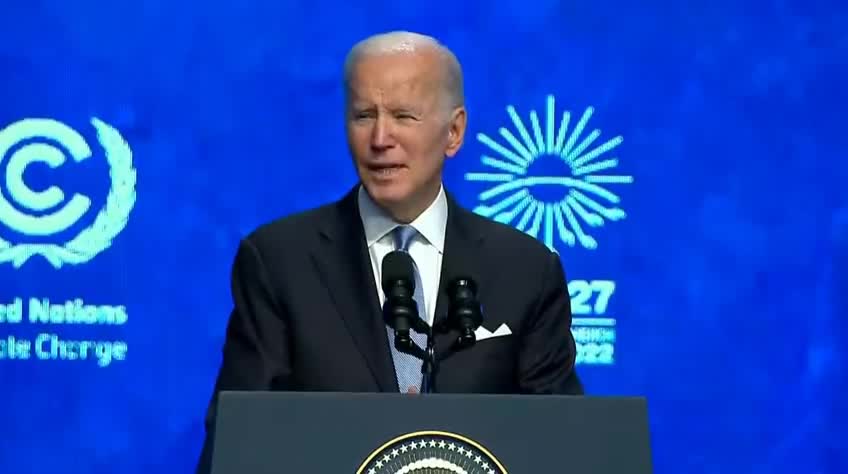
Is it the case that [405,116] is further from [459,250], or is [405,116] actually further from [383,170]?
[459,250]

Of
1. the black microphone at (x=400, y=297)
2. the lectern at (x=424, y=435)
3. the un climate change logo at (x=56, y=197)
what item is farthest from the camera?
the un climate change logo at (x=56, y=197)

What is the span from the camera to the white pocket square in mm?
2306

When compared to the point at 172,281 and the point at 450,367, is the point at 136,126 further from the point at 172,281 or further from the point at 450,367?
the point at 450,367

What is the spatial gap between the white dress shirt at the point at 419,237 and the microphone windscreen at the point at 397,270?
489 millimetres

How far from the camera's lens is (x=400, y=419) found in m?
1.66

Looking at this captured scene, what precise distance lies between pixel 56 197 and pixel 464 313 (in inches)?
61.9

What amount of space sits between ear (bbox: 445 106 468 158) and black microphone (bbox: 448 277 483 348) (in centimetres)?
60

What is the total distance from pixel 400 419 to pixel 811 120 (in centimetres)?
192

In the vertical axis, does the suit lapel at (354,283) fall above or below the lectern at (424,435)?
above

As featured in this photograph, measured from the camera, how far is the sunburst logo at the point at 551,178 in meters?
3.15

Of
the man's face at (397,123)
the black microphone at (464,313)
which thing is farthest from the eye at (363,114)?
the black microphone at (464,313)

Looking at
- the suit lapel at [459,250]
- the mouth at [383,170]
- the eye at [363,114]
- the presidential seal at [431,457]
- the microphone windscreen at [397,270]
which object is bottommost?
the presidential seal at [431,457]

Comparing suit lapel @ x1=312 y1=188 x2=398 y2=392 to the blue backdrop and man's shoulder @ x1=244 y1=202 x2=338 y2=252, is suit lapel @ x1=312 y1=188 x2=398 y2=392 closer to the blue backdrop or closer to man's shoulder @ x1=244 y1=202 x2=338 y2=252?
man's shoulder @ x1=244 y1=202 x2=338 y2=252

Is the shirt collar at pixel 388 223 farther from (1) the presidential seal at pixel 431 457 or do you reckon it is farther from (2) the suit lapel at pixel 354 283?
(1) the presidential seal at pixel 431 457
